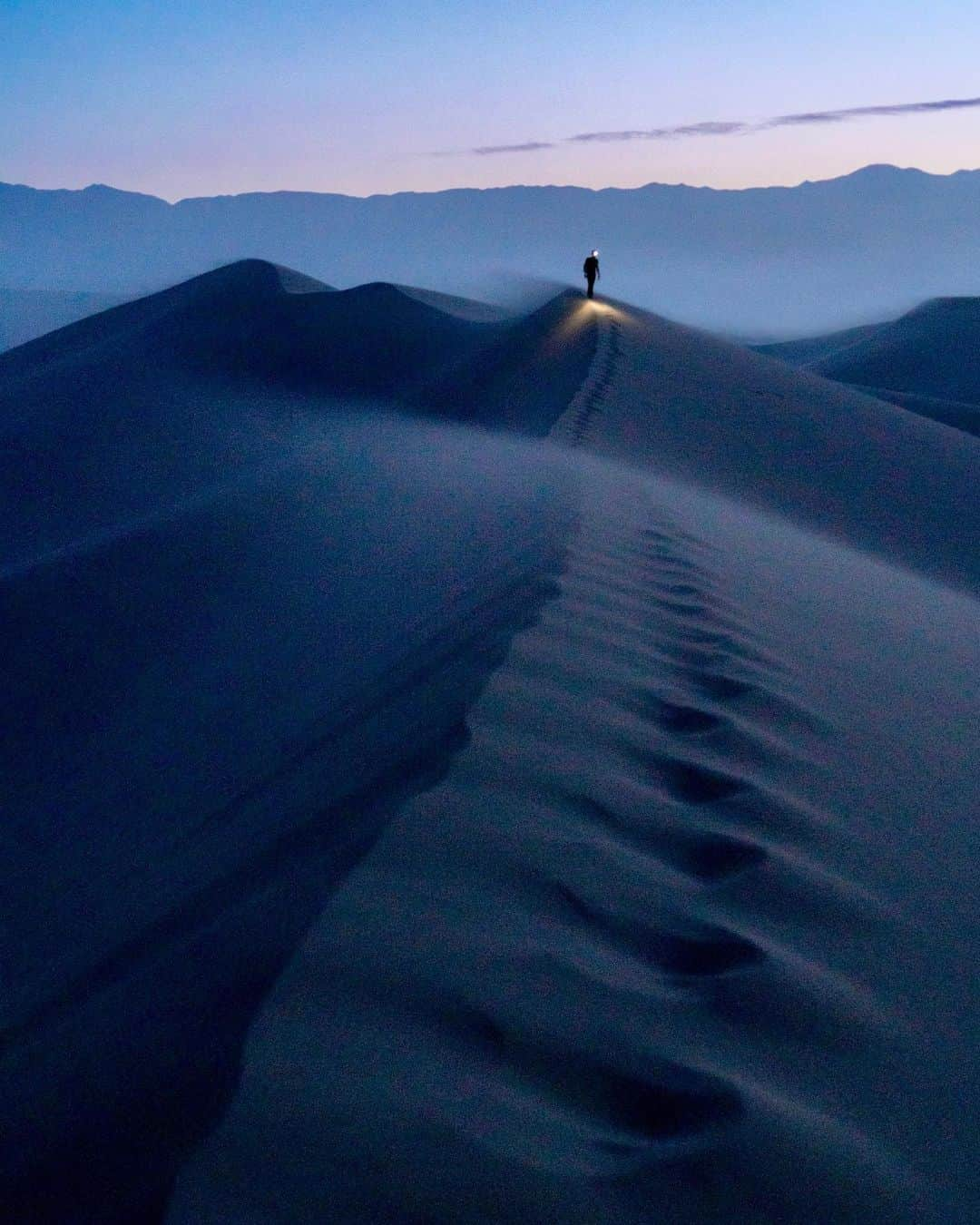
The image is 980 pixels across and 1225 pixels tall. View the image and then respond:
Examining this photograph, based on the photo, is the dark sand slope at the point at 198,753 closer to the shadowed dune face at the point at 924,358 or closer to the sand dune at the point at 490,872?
the sand dune at the point at 490,872

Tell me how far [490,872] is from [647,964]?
0.33 m

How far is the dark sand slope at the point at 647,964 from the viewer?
1.40m

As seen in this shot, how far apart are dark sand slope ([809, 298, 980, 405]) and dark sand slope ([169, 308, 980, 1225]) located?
26.7 metres

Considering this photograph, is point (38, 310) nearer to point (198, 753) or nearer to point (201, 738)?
point (201, 738)

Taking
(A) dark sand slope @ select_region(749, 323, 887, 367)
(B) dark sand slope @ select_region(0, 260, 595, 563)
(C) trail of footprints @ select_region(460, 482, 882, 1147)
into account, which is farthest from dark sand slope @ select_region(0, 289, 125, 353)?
(C) trail of footprints @ select_region(460, 482, 882, 1147)

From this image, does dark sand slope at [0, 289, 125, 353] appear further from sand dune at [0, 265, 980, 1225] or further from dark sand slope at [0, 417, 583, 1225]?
sand dune at [0, 265, 980, 1225]

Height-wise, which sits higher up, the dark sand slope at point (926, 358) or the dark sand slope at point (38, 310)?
the dark sand slope at point (926, 358)

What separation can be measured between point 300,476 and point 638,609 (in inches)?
168

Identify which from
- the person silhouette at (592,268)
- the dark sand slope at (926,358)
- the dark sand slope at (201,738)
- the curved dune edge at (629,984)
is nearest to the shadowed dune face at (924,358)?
the dark sand slope at (926,358)

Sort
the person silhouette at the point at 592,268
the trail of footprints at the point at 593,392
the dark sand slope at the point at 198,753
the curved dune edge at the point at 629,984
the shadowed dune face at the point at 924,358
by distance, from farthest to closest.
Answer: the shadowed dune face at the point at 924,358
the person silhouette at the point at 592,268
the trail of footprints at the point at 593,392
the dark sand slope at the point at 198,753
the curved dune edge at the point at 629,984

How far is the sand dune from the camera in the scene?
144 cm

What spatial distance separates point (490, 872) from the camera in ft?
6.73

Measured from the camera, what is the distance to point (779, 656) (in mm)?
3496

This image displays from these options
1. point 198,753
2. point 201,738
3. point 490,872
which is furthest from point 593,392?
point 490,872
